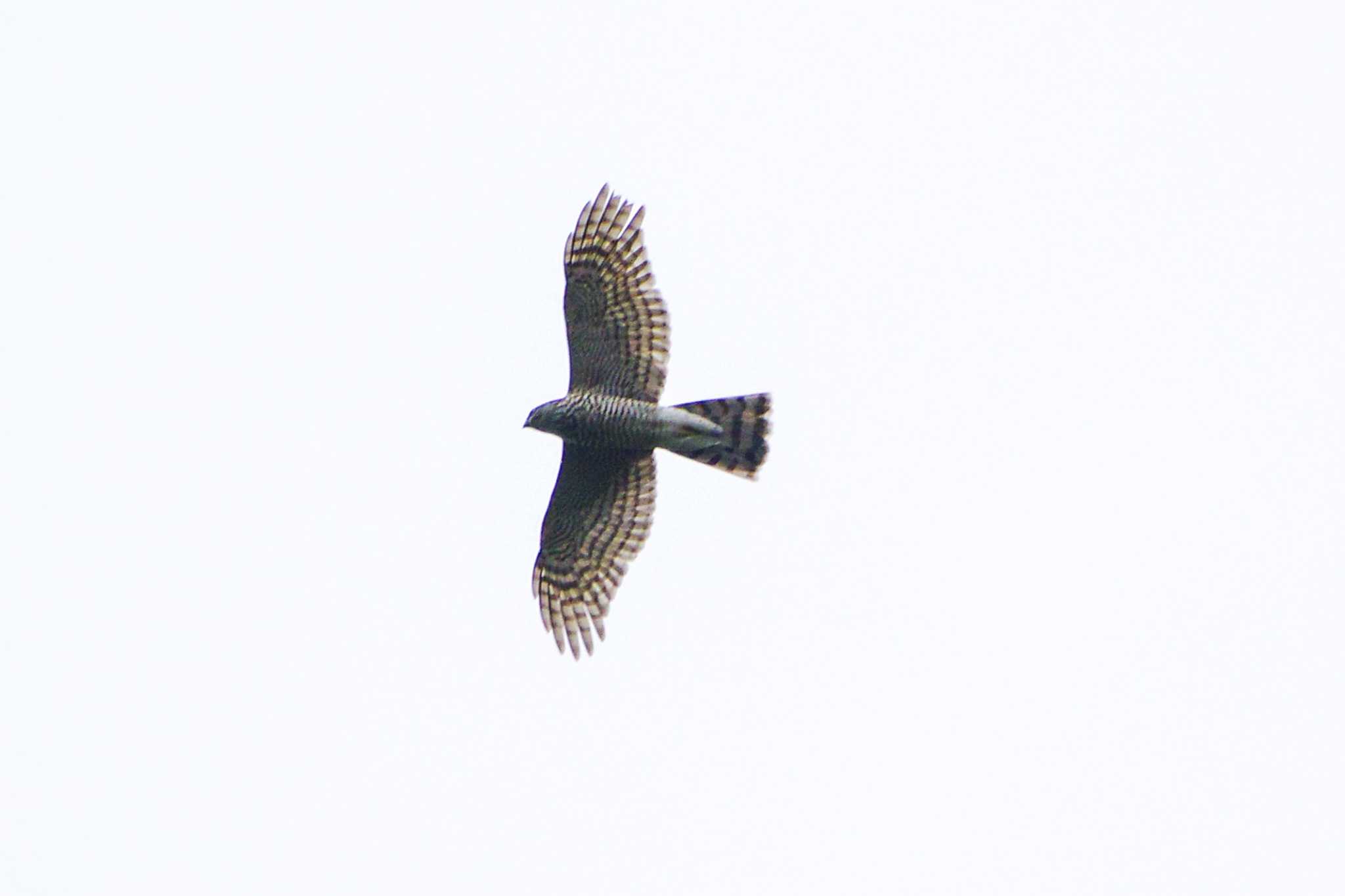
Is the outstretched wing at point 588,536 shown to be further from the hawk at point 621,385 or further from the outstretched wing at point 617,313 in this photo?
the outstretched wing at point 617,313

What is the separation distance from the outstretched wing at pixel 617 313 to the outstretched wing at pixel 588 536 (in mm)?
776

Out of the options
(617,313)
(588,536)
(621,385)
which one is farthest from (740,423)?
(588,536)

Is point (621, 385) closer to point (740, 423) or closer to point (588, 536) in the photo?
point (740, 423)

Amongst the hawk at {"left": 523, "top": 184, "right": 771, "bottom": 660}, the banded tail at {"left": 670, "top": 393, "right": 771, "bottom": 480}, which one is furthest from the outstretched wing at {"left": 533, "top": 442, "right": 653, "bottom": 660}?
the banded tail at {"left": 670, "top": 393, "right": 771, "bottom": 480}

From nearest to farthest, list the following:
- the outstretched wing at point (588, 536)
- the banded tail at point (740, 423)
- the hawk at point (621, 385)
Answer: the hawk at point (621, 385) → the banded tail at point (740, 423) → the outstretched wing at point (588, 536)

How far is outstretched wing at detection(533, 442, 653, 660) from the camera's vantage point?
18953mm

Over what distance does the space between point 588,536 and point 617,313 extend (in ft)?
7.01

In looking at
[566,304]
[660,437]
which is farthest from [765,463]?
[566,304]

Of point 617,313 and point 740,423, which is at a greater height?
point 617,313

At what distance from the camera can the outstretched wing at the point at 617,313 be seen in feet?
59.9

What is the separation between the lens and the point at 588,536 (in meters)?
19.3

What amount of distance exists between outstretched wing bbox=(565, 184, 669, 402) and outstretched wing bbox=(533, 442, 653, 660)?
776mm

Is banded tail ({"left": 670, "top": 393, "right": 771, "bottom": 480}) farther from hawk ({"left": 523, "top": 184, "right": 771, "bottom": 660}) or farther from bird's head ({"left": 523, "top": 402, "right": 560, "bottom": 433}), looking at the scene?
bird's head ({"left": 523, "top": 402, "right": 560, "bottom": 433})

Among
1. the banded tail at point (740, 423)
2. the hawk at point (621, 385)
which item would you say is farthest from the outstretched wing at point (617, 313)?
the banded tail at point (740, 423)
